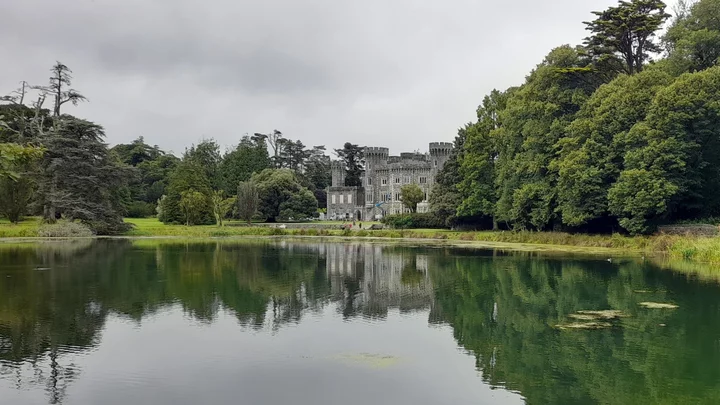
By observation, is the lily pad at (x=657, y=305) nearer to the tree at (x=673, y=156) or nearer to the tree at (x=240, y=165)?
the tree at (x=673, y=156)

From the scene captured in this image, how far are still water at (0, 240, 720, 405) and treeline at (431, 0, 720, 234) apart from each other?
31.6 feet

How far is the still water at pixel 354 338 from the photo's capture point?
888 centimetres

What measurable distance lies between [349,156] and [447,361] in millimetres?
91900

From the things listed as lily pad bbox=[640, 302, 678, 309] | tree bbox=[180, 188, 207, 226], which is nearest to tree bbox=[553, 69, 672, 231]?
lily pad bbox=[640, 302, 678, 309]

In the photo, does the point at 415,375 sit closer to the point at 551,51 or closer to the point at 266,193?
the point at 551,51

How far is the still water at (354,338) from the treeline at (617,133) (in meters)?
9.64

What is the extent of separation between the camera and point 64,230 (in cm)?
4462

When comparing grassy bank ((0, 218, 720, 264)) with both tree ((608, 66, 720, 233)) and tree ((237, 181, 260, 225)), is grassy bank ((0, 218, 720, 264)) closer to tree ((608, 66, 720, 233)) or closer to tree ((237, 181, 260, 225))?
tree ((608, 66, 720, 233))

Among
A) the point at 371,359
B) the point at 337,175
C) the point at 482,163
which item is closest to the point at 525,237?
the point at 482,163

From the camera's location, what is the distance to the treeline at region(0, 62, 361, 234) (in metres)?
46.5

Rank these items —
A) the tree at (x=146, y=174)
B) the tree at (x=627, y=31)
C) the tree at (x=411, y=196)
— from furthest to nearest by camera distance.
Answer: the tree at (x=146, y=174) → the tree at (x=411, y=196) → the tree at (x=627, y=31)

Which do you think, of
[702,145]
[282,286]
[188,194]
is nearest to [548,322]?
[282,286]

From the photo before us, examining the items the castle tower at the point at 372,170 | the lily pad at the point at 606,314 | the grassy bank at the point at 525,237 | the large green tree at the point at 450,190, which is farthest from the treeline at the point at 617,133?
the castle tower at the point at 372,170

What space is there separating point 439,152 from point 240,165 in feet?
86.4
